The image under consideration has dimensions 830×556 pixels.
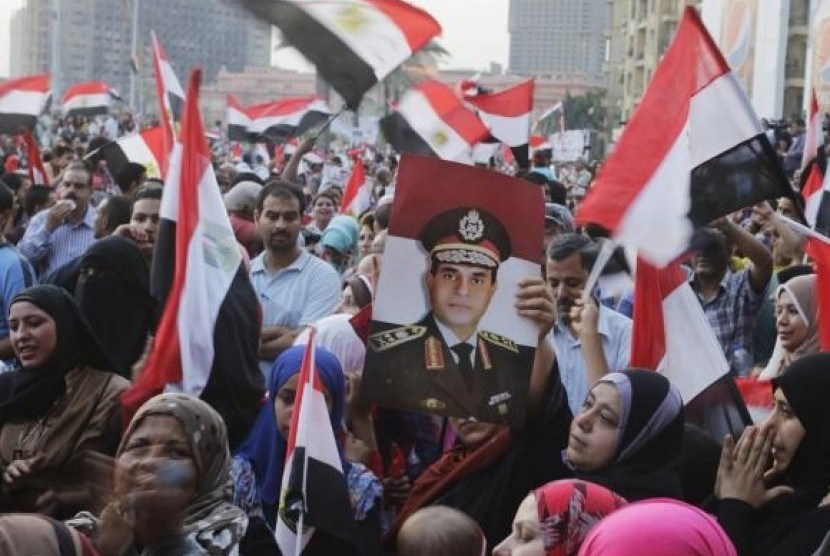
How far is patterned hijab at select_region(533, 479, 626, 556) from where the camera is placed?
313 centimetres

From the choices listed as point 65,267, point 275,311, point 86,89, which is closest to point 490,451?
point 275,311

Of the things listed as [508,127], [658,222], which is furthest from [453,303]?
[508,127]

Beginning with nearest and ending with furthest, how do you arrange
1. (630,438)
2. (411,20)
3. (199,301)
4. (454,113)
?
(630,438) < (199,301) < (411,20) < (454,113)

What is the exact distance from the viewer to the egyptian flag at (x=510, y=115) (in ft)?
38.4

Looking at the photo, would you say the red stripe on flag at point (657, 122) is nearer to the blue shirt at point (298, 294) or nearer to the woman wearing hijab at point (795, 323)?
the woman wearing hijab at point (795, 323)

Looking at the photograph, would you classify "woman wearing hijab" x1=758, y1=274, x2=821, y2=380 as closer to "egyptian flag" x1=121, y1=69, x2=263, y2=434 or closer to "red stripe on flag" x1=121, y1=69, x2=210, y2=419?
"egyptian flag" x1=121, y1=69, x2=263, y2=434

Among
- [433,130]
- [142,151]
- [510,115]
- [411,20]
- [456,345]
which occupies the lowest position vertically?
[456,345]

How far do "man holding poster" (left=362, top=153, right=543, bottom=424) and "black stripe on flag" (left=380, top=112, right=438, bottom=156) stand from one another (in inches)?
187

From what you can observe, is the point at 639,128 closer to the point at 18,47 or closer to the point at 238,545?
the point at 238,545

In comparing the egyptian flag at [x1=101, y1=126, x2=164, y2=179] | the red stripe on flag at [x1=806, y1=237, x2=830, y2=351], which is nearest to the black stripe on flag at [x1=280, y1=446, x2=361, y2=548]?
the red stripe on flag at [x1=806, y1=237, x2=830, y2=351]

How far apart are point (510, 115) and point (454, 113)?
2226mm

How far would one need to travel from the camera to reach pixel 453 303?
4121 millimetres

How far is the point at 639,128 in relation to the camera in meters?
4.66

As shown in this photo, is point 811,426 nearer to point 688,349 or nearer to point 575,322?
point 688,349
